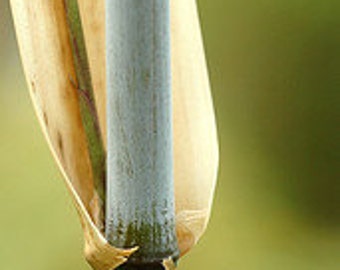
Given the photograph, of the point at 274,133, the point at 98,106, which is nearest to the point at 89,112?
the point at 98,106

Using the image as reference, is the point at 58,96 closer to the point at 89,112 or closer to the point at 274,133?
the point at 89,112

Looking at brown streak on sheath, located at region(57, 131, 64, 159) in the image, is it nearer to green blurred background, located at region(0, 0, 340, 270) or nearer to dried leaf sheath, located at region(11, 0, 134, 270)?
dried leaf sheath, located at region(11, 0, 134, 270)

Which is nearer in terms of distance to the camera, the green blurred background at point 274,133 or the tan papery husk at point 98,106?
the tan papery husk at point 98,106

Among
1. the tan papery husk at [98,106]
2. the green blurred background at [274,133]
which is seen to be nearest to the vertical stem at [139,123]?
the tan papery husk at [98,106]

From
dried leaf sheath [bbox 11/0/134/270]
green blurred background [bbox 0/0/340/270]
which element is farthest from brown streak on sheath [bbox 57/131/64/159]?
green blurred background [bbox 0/0/340/270]

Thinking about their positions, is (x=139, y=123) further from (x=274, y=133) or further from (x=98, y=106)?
(x=274, y=133)

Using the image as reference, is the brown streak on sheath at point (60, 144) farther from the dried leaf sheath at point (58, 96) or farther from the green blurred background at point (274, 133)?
the green blurred background at point (274, 133)

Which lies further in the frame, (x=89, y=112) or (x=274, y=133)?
(x=274, y=133)
